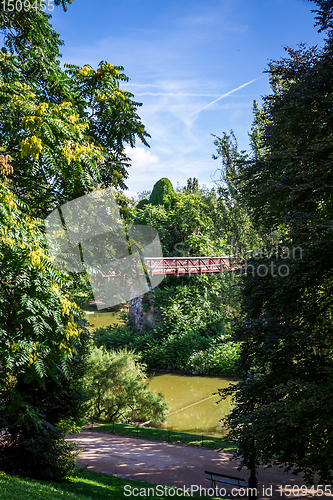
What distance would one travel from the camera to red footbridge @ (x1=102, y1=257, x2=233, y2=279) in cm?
Result: 2264

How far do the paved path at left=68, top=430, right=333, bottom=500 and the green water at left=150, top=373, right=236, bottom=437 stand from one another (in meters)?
3.19

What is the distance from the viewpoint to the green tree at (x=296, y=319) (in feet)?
18.5

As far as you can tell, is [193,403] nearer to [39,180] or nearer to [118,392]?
[118,392]

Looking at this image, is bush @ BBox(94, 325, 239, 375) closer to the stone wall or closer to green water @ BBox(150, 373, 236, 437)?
green water @ BBox(150, 373, 236, 437)

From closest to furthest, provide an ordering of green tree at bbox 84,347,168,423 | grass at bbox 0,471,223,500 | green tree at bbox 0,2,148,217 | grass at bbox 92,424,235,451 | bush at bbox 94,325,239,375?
1. green tree at bbox 0,2,148,217
2. grass at bbox 0,471,223,500
3. grass at bbox 92,424,235,451
4. green tree at bbox 84,347,168,423
5. bush at bbox 94,325,239,375

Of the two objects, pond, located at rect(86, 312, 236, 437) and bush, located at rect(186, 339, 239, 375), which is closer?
pond, located at rect(86, 312, 236, 437)

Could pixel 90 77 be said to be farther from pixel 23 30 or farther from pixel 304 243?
pixel 304 243

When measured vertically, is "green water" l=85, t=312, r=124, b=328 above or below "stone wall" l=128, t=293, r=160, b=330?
below

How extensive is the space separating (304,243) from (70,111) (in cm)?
433

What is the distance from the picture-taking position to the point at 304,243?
6484 millimetres

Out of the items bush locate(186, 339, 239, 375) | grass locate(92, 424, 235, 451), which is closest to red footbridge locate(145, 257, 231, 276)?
bush locate(186, 339, 239, 375)

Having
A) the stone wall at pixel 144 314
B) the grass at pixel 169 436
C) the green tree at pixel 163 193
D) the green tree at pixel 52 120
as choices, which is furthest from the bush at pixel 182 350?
the green tree at pixel 52 120

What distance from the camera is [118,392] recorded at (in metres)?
15.3

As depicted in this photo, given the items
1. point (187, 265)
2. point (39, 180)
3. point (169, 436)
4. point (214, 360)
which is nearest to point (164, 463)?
point (169, 436)
